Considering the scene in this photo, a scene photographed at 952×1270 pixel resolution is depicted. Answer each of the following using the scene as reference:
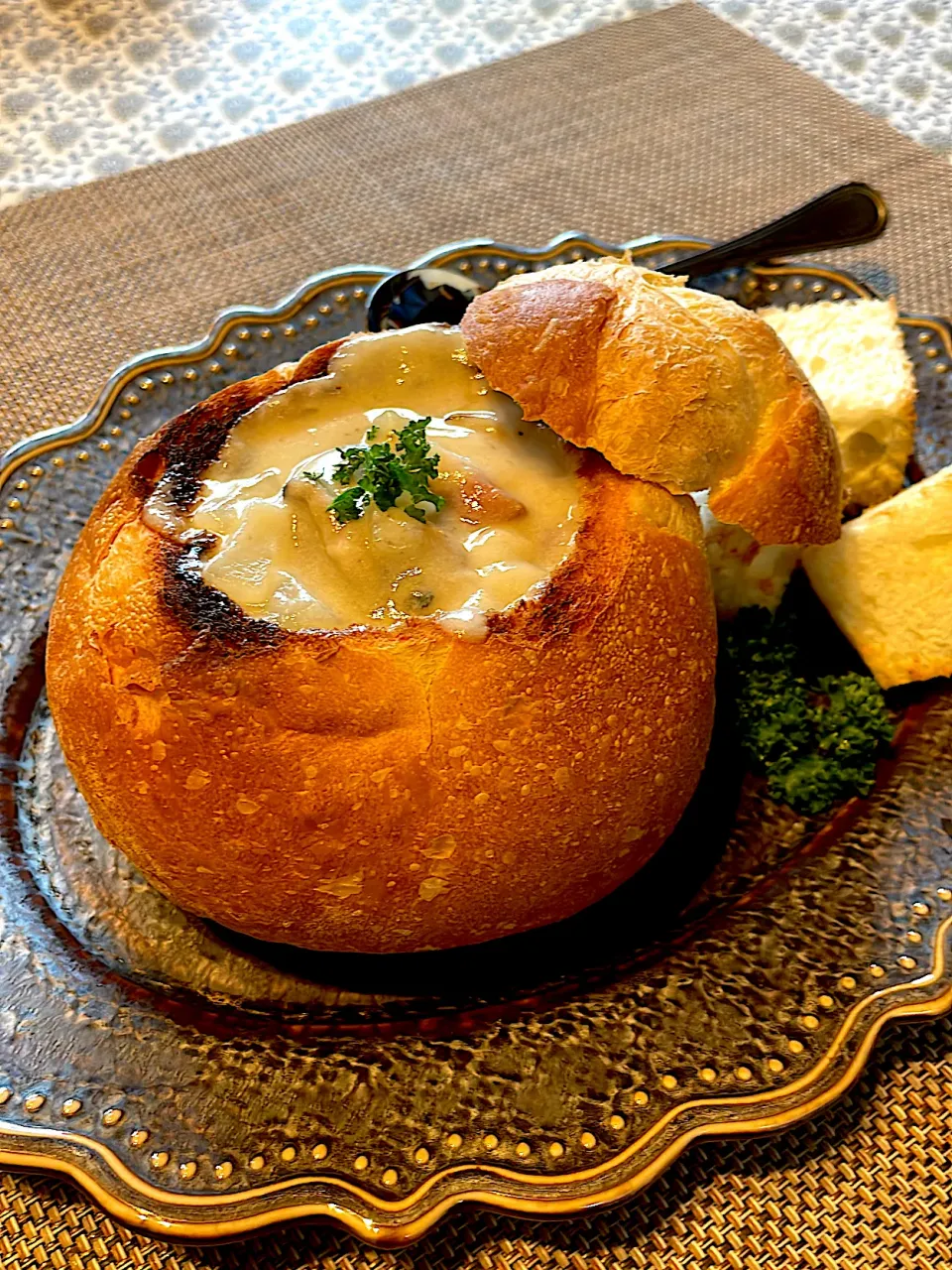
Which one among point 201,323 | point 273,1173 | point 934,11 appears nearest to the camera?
point 273,1173

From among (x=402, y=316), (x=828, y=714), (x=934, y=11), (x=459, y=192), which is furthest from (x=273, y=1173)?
(x=934, y=11)

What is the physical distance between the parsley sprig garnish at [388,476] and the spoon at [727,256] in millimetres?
678

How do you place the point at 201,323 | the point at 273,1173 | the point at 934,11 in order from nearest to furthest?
the point at 273,1173 → the point at 201,323 → the point at 934,11

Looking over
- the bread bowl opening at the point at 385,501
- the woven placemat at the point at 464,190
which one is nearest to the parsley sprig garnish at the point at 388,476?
the bread bowl opening at the point at 385,501

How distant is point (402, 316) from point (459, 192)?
78 cm

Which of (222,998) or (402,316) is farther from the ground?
(402,316)

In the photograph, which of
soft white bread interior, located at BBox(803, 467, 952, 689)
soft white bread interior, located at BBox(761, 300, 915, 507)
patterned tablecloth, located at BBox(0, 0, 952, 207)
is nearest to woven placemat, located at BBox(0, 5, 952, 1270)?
patterned tablecloth, located at BBox(0, 0, 952, 207)

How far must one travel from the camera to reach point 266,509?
1.23 meters

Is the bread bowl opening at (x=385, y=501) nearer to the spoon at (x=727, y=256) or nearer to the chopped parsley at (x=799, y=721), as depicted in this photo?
the chopped parsley at (x=799, y=721)

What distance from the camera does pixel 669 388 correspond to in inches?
47.6

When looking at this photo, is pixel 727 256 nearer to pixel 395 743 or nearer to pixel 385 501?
pixel 385 501

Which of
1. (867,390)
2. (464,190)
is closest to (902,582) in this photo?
(867,390)

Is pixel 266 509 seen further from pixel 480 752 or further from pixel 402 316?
pixel 402 316

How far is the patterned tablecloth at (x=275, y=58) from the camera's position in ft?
9.13
